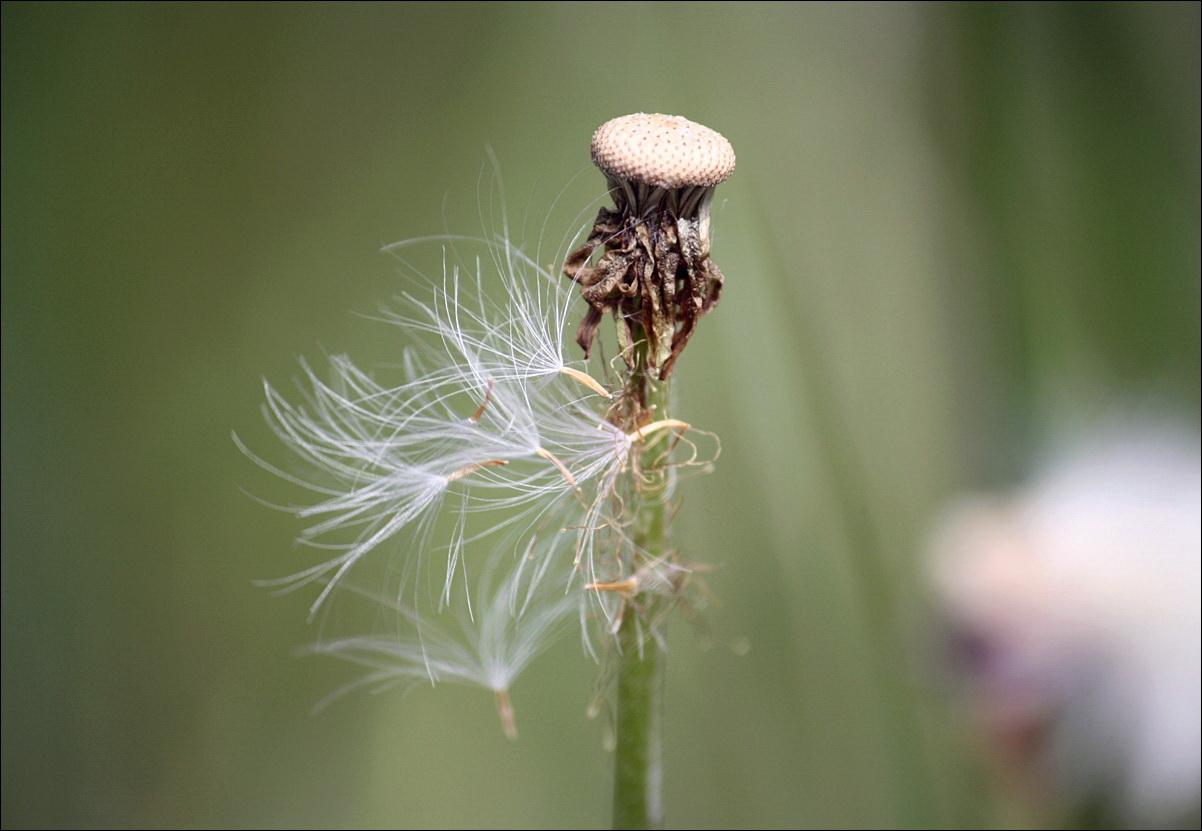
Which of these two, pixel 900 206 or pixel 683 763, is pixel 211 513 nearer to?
pixel 683 763

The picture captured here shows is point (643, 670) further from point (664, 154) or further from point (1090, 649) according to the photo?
point (1090, 649)

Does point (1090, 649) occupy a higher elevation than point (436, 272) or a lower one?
lower

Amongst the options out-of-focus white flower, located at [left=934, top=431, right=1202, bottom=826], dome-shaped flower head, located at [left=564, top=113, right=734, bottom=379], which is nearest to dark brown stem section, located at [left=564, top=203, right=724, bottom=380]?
dome-shaped flower head, located at [left=564, top=113, right=734, bottom=379]

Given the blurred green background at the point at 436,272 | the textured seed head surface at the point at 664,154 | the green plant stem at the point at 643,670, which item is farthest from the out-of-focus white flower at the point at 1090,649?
the textured seed head surface at the point at 664,154

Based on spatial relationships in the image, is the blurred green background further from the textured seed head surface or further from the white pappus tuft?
the textured seed head surface

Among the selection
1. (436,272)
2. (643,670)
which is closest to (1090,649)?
(643,670)

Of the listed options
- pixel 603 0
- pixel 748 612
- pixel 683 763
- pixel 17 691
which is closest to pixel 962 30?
pixel 603 0
